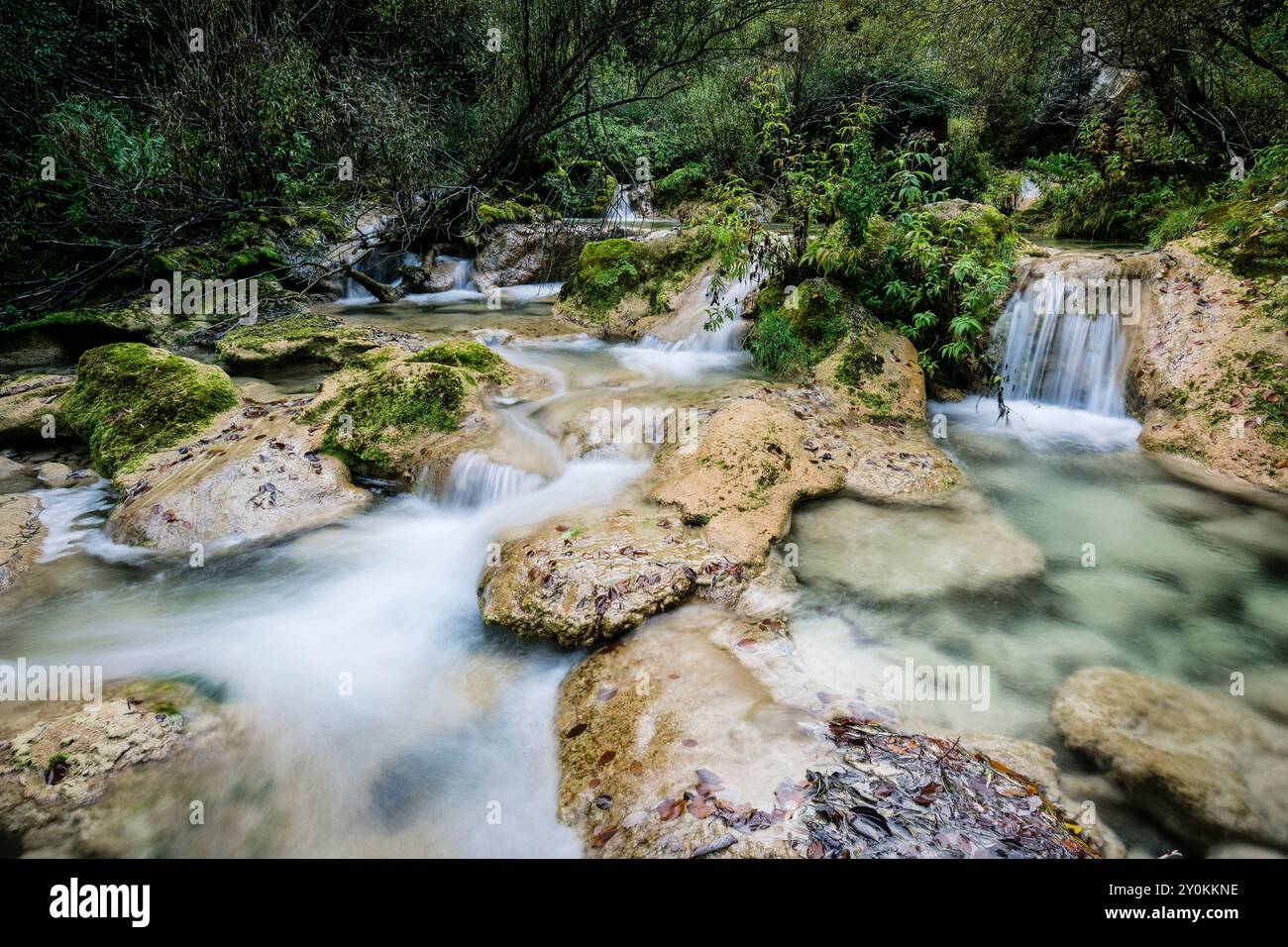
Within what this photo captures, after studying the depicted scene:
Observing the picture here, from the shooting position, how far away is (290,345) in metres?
7.83

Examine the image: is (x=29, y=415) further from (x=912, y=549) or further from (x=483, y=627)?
(x=912, y=549)

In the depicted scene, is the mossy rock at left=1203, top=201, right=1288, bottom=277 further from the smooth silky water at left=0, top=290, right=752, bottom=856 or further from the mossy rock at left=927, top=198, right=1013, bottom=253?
the smooth silky water at left=0, top=290, right=752, bottom=856

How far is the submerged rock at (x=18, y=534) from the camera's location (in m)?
4.34

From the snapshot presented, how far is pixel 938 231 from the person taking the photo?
7184 mm

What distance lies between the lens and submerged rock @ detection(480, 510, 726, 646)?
3.64 meters

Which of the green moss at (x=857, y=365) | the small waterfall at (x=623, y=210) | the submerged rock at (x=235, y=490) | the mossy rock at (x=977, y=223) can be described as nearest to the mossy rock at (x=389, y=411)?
the submerged rock at (x=235, y=490)

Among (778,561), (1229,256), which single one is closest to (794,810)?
(778,561)

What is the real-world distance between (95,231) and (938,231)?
497 inches

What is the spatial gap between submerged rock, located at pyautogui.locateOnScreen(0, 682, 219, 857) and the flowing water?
0.57 feet

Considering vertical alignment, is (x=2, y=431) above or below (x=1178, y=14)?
below

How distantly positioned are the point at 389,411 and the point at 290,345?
10.5 feet

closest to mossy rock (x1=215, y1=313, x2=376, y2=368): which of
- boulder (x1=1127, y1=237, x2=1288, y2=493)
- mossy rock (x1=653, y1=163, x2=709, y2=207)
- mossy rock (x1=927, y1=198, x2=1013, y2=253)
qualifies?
mossy rock (x1=927, y1=198, x2=1013, y2=253)
